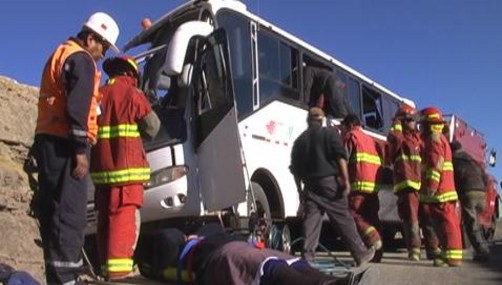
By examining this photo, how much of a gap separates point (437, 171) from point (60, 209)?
16.8ft

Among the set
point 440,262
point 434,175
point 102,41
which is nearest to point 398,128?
point 434,175

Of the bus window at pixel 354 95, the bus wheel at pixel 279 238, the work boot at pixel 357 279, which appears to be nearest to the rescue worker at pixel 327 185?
the bus wheel at pixel 279 238

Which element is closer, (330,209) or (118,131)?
(118,131)

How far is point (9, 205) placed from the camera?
7.34 meters

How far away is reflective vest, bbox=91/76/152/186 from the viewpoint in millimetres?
5719

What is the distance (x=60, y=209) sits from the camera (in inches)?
181

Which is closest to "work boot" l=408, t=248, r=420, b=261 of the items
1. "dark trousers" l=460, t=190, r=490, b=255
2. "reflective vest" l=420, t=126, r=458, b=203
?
"reflective vest" l=420, t=126, r=458, b=203

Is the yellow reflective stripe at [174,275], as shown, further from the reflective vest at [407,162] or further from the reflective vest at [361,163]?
the reflective vest at [407,162]

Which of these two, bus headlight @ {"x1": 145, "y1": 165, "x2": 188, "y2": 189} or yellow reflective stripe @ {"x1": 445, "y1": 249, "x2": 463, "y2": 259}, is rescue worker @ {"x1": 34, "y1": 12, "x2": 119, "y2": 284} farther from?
yellow reflective stripe @ {"x1": 445, "y1": 249, "x2": 463, "y2": 259}

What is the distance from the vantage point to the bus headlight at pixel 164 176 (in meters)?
7.33

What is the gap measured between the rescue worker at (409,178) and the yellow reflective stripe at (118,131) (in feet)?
14.9

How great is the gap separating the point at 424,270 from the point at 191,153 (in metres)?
3.03

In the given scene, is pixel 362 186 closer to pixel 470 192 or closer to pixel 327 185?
pixel 327 185

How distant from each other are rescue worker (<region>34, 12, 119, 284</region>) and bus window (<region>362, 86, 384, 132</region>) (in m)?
8.44
